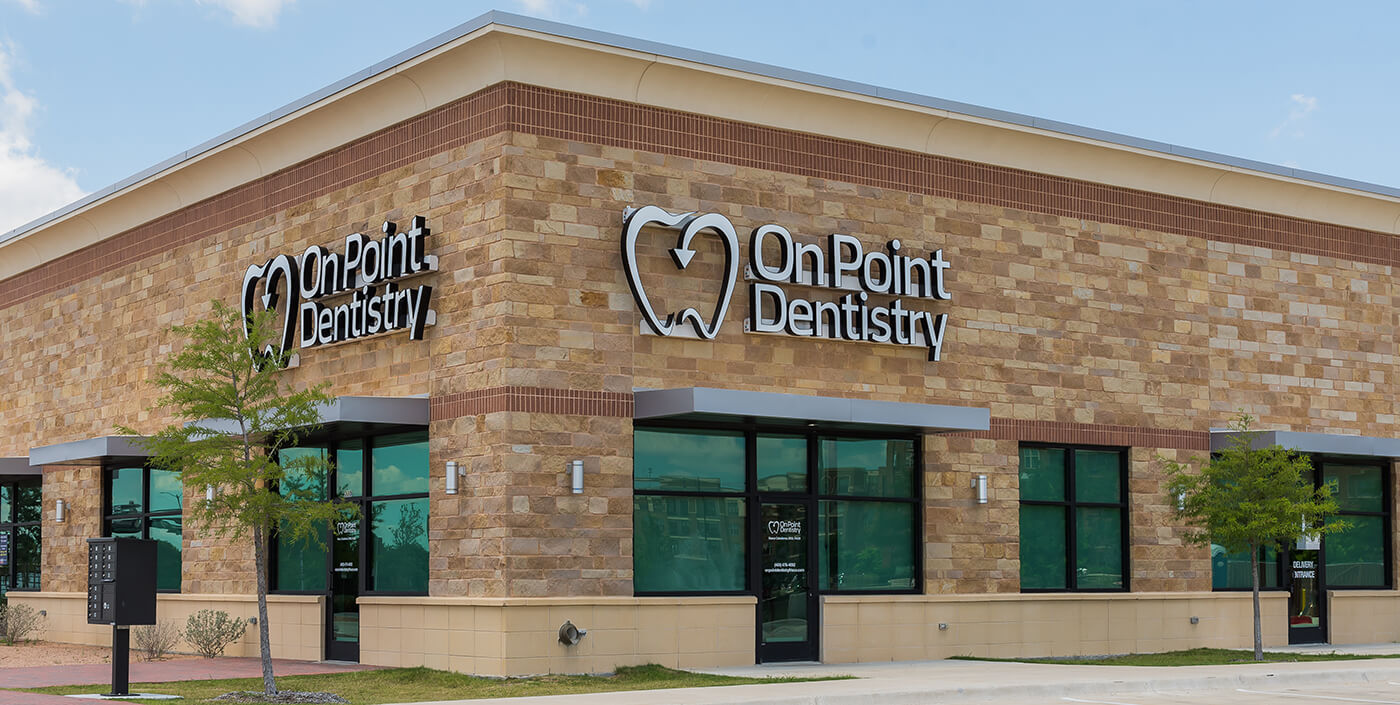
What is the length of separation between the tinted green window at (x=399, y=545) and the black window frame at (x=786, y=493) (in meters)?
2.83

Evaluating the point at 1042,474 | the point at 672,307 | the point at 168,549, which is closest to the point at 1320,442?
the point at 1042,474

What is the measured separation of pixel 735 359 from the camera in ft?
71.6

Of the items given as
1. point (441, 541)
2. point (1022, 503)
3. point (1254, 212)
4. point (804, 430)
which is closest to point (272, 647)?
point (441, 541)

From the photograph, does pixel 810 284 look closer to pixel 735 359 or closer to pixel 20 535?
pixel 735 359

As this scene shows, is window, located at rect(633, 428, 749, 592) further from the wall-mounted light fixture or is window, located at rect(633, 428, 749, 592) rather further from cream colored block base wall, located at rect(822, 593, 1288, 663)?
the wall-mounted light fixture

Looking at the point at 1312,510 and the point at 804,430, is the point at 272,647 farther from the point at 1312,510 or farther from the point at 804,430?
the point at 1312,510

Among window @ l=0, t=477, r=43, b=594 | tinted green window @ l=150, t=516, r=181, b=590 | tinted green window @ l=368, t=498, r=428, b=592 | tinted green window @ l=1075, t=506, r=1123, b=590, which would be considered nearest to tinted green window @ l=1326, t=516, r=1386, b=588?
tinted green window @ l=1075, t=506, r=1123, b=590

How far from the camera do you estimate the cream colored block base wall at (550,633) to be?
19.7 meters

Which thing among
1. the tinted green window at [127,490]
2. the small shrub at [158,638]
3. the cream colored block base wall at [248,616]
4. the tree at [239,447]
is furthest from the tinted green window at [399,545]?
the tinted green window at [127,490]

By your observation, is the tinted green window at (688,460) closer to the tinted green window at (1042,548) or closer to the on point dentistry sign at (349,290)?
the on point dentistry sign at (349,290)

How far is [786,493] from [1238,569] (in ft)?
29.8

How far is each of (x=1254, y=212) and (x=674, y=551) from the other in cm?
1260

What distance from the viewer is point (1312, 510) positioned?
23344mm

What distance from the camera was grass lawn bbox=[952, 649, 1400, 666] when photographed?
909 inches
